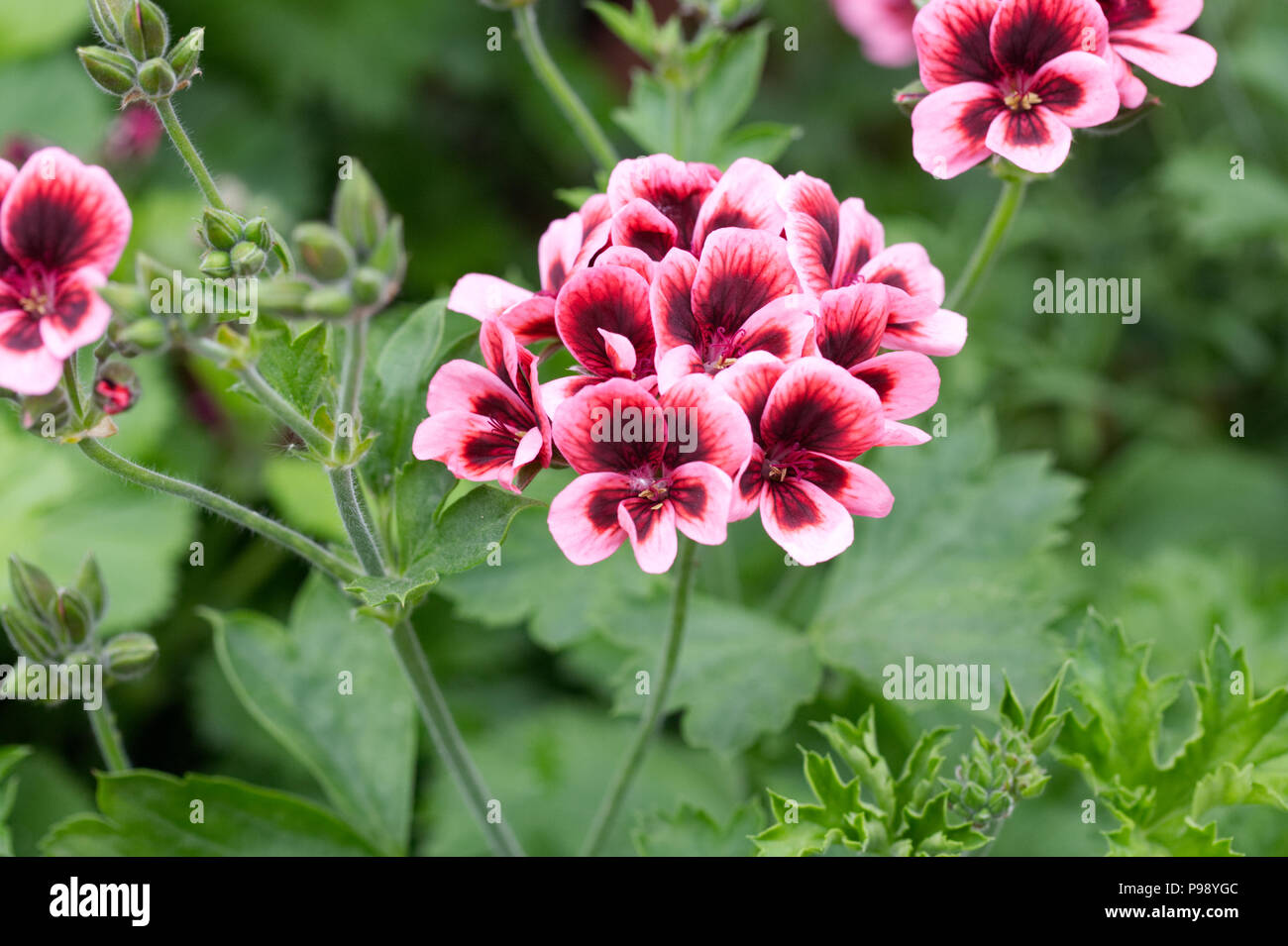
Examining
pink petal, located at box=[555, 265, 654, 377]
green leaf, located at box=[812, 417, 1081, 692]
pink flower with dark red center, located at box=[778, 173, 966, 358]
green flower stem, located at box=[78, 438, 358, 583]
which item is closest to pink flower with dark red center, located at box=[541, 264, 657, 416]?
pink petal, located at box=[555, 265, 654, 377]

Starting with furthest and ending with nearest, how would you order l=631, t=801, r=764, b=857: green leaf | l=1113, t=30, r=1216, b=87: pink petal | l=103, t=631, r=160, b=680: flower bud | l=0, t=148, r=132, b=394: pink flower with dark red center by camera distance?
l=631, t=801, r=764, b=857: green leaf
l=103, t=631, r=160, b=680: flower bud
l=1113, t=30, r=1216, b=87: pink petal
l=0, t=148, r=132, b=394: pink flower with dark red center

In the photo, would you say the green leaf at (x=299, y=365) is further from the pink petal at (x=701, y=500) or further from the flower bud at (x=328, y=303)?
the pink petal at (x=701, y=500)

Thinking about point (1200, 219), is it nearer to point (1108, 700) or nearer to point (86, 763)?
point (1108, 700)

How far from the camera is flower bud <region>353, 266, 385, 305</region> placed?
147 cm

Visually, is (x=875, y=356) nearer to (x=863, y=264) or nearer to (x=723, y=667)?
(x=863, y=264)

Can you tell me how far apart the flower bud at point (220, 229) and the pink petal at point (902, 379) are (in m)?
0.87

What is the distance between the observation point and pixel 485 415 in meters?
1.79

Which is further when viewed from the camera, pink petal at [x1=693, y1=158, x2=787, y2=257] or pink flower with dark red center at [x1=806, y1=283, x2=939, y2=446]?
pink petal at [x1=693, y1=158, x2=787, y2=257]

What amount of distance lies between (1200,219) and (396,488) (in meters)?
2.92

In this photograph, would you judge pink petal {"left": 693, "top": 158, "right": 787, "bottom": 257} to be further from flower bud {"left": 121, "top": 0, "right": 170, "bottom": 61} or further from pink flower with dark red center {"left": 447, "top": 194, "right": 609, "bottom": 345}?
flower bud {"left": 121, "top": 0, "right": 170, "bottom": 61}

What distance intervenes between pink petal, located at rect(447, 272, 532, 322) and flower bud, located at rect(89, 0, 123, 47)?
1.97 feet

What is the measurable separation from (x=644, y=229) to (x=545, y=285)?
8.6 inches

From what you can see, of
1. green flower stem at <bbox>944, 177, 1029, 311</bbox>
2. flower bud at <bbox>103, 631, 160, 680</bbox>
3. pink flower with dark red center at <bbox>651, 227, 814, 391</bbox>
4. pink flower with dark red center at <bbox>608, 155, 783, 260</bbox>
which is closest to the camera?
pink flower with dark red center at <bbox>651, 227, 814, 391</bbox>

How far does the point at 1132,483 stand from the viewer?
4059mm
